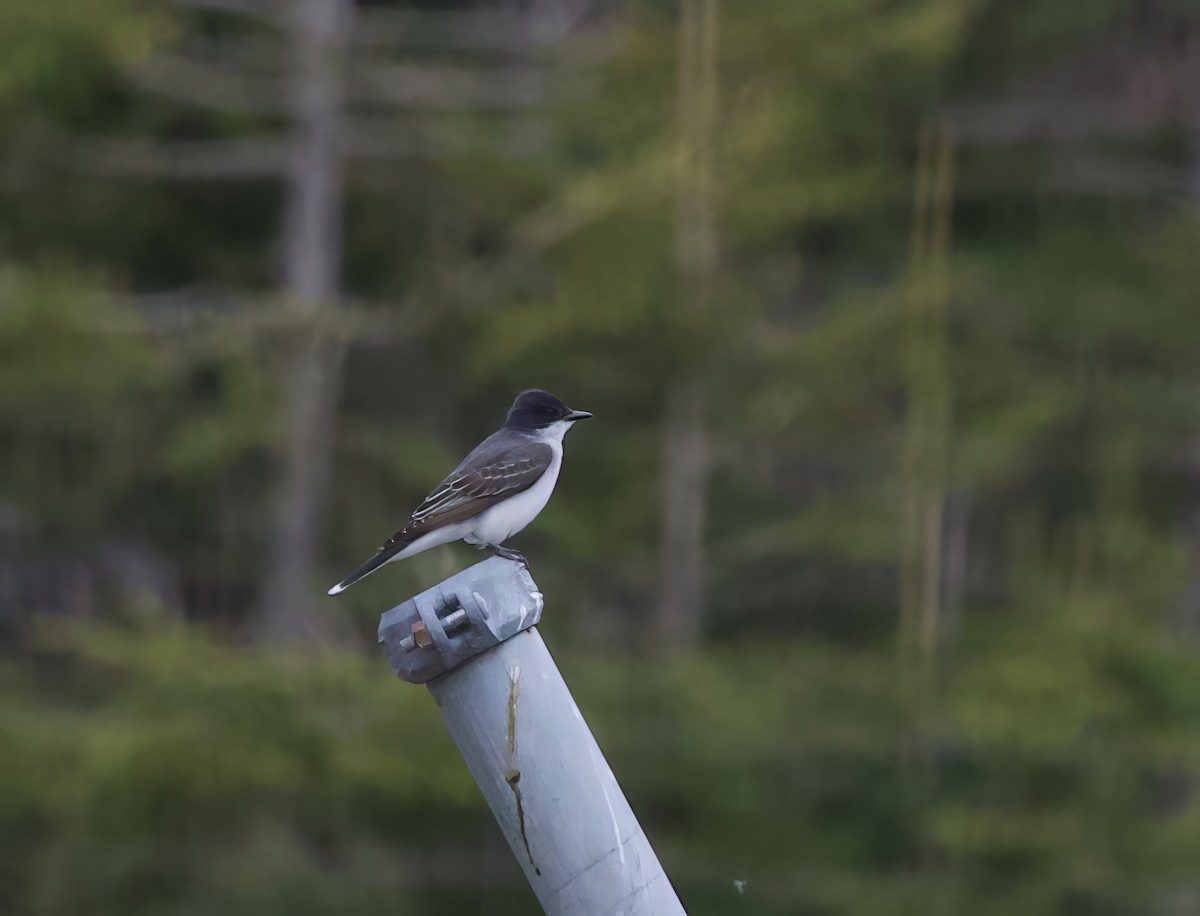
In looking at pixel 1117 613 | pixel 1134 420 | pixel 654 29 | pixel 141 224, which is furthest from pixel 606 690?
pixel 141 224

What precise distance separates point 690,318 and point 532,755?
830cm

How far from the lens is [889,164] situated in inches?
487

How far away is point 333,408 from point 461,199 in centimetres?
207

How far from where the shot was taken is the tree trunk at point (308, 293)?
37.9 feet

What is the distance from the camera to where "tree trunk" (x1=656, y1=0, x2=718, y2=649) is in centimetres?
1040

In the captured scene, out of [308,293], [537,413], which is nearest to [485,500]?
[537,413]

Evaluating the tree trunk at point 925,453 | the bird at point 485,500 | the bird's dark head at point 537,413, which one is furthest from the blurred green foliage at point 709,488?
the bird at point 485,500

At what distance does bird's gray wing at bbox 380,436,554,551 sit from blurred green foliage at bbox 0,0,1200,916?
3693 millimetres

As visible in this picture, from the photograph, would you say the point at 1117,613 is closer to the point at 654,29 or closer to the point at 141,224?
the point at 654,29

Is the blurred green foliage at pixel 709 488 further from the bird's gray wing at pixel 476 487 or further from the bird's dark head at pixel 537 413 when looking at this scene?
the bird's gray wing at pixel 476 487

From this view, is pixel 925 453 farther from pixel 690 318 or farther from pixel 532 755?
pixel 532 755

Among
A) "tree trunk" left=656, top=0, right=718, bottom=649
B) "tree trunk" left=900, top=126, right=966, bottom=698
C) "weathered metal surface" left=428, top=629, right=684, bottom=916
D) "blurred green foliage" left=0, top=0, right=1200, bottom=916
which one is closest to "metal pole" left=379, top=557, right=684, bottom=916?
"weathered metal surface" left=428, top=629, right=684, bottom=916

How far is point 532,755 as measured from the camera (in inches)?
86.2

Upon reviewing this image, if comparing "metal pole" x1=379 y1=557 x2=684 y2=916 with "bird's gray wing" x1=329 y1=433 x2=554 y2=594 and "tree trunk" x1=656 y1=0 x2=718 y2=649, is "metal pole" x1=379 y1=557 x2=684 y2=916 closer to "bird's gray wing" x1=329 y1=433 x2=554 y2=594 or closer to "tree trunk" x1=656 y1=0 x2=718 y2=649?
"bird's gray wing" x1=329 y1=433 x2=554 y2=594
